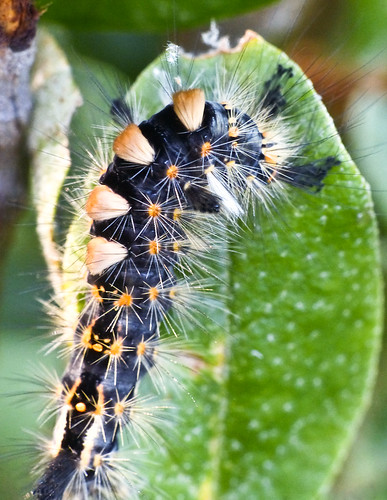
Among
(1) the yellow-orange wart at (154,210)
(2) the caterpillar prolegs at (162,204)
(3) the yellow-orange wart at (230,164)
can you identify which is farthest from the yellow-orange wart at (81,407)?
(3) the yellow-orange wart at (230,164)

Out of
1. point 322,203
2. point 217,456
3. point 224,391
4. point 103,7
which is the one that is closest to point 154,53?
point 103,7

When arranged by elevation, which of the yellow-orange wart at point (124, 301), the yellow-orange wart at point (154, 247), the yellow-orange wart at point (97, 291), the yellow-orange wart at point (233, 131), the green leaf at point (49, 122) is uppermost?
the green leaf at point (49, 122)

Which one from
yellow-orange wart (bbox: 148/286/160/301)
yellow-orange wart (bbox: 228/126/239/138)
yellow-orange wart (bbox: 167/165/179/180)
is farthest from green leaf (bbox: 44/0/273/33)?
yellow-orange wart (bbox: 148/286/160/301)

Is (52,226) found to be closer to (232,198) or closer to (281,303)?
(232,198)

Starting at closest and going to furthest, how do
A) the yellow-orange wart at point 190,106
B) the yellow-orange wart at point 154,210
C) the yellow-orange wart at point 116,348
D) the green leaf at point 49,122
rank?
the yellow-orange wart at point 190,106, the yellow-orange wart at point 154,210, the yellow-orange wart at point 116,348, the green leaf at point 49,122

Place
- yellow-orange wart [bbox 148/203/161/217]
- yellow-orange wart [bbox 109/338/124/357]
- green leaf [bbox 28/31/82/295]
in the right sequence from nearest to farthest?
yellow-orange wart [bbox 148/203/161/217] → yellow-orange wart [bbox 109/338/124/357] → green leaf [bbox 28/31/82/295]

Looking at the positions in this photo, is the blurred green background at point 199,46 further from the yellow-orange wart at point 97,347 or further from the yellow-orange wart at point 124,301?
the yellow-orange wart at point 124,301

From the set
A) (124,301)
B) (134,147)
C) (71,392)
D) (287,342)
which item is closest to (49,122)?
(134,147)

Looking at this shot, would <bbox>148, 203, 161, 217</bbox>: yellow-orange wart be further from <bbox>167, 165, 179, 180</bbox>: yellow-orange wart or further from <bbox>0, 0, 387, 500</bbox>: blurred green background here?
<bbox>0, 0, 387, 500</bbox>: blurred green background
